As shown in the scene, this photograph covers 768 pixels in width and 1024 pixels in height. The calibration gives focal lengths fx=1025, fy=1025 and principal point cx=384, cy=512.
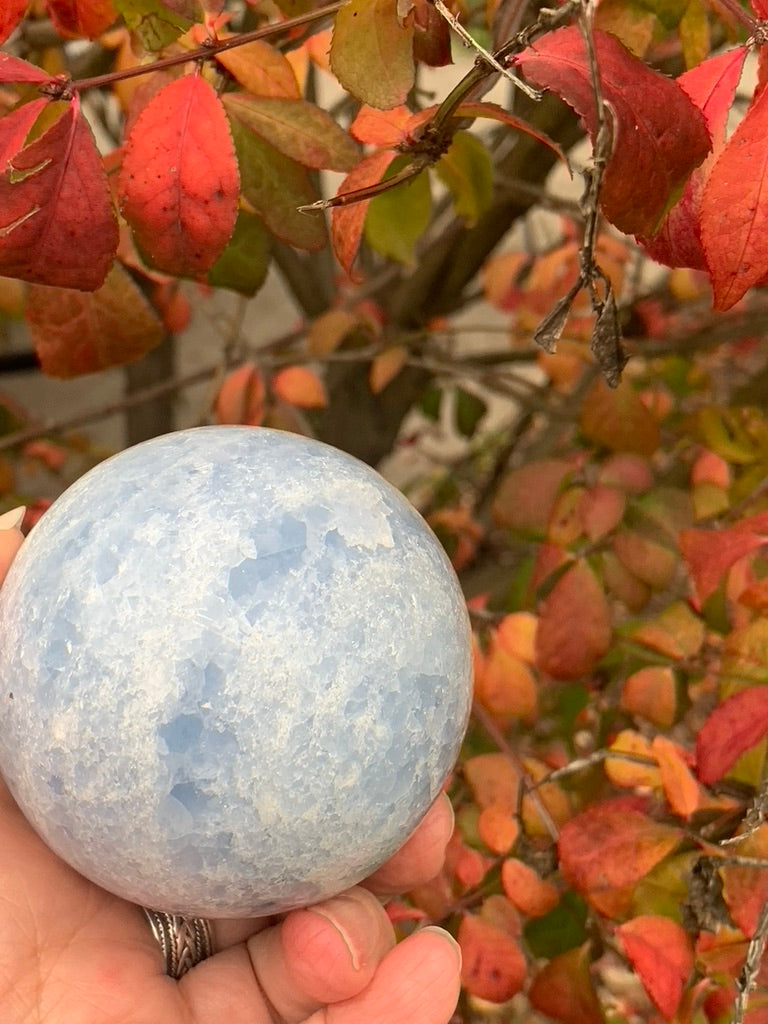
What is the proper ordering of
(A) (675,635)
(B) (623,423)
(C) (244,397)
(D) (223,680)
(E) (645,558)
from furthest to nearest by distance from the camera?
1. (C) (244,397)
2. (B) (623,423)
3. (E) (645,558)
4. (A) (675,635)
5. (D) (223,680)

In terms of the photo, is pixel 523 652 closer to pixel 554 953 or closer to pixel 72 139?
pixel 554 953

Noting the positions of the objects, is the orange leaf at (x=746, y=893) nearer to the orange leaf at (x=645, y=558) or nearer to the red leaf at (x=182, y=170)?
the orange leaf at (x=645, y=558)

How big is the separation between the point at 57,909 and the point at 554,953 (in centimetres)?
69

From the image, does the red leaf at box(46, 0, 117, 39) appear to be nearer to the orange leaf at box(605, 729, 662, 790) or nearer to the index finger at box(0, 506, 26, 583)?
the index finger at box(0, 506, 26, 583)

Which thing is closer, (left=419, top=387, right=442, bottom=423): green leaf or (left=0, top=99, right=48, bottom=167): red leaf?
(left=0, top=99, right=48, bottom=167): red leaf

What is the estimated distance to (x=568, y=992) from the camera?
124 cm

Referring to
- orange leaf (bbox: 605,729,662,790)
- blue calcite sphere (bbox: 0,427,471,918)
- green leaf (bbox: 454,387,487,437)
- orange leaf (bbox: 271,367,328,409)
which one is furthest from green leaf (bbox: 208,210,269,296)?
green leaf (bbox: 454,387,487,437)

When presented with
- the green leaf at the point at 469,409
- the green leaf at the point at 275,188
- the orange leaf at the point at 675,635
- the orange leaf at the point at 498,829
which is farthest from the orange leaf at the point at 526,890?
the green leaf at the point at 469,409

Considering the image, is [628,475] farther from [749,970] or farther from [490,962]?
[749,970]

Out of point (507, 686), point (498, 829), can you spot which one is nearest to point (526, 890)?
point (498, 829)

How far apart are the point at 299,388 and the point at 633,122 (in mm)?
1082

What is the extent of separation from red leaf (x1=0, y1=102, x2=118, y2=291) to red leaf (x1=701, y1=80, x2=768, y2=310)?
1.63ft

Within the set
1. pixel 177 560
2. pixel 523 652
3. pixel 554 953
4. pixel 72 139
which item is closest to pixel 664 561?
pixel 523 652

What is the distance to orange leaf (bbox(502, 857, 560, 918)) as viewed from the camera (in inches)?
49.6
